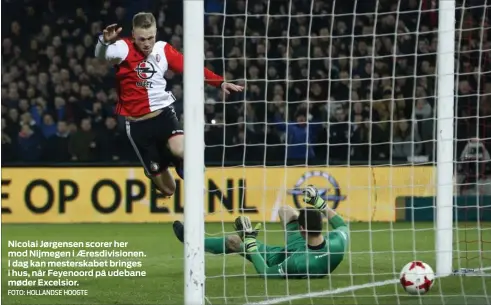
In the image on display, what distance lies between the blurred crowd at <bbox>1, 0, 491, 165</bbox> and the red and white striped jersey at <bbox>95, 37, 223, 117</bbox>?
442 cm

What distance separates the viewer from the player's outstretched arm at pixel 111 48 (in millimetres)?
8094

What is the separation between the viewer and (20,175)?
48.0ft

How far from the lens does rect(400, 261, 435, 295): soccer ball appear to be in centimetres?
736

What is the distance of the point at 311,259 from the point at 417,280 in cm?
116

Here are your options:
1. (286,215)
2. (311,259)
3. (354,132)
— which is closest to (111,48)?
(286,215)

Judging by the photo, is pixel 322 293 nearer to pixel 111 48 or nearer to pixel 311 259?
pixel 311 259

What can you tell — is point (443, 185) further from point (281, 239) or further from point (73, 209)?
point (73, 209)

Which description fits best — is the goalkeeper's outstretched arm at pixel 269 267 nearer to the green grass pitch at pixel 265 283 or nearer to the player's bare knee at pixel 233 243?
the green grass pitch at pixel 265 283

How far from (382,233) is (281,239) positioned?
4.39 ft

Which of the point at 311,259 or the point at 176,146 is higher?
the point at 176,146

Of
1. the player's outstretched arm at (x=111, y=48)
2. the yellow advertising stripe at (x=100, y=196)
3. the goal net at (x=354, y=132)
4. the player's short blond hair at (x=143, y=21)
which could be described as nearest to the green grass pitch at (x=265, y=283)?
the goal net at (x=354, y=132)

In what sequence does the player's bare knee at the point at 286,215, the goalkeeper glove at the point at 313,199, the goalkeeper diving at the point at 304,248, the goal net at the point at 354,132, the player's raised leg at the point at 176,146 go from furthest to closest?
the goal net at the point at 354,132
the player's raised leg at the point at 176,146
the player's bare knee at the point at 286,215
the goalkeeper glove at the point at 313,199
the goalkeeper diving at the point at 304,248

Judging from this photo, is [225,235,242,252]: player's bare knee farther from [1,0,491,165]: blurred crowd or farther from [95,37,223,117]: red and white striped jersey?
[1,0,491,165]: blurred crowd

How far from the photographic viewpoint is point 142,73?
9203 millimetres
